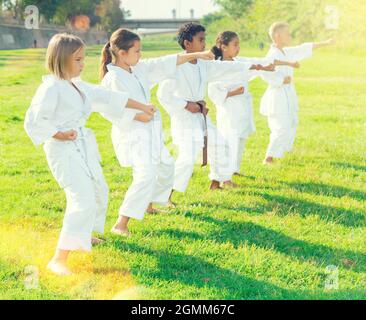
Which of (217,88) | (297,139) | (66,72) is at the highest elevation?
(66,72)

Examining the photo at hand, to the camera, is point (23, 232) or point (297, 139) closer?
point (23, 232)

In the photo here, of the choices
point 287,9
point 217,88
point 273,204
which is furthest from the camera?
point 287,9

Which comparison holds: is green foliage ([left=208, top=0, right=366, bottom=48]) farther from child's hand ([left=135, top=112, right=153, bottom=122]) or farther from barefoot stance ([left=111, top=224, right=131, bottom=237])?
barefoot stance ([left=111, top=224, right=131, bottom=237])

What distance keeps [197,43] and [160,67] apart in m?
0.75

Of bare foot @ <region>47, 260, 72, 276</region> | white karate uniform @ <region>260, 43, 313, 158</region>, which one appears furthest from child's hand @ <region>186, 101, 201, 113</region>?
white karate uniform @ <region>260, 43, 313, 158</region>

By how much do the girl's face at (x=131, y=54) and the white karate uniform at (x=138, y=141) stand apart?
0.12 meters

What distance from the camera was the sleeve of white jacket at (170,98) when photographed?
6.92 metres

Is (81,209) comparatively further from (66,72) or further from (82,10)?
(82,10)

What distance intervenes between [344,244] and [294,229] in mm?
601

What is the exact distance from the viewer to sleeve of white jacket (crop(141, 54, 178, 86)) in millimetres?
6445

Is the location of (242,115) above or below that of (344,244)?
above

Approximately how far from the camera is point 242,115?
853 cm

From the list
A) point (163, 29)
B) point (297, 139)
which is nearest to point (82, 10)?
point (163, 29)

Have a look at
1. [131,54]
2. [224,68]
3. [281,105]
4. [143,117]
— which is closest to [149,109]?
[143,117]
